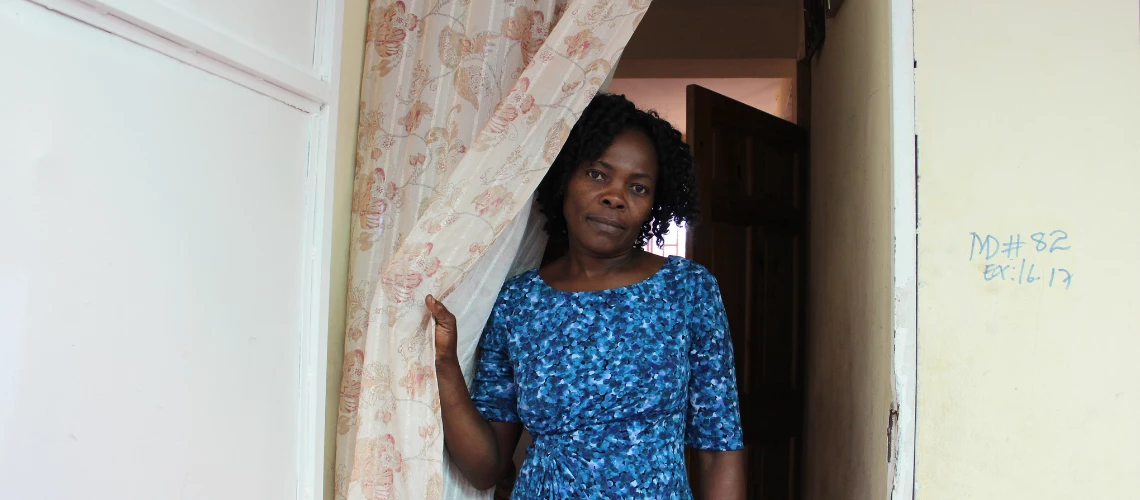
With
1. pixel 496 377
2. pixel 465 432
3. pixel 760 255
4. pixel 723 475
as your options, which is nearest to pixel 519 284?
pixel 496 377

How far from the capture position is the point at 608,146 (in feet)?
5.86

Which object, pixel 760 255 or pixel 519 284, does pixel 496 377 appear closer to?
pixel 519 284

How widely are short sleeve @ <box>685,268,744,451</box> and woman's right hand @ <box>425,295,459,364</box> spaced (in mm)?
498

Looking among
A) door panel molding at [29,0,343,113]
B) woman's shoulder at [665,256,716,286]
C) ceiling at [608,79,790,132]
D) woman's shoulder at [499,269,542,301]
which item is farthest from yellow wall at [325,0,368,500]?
ceiling at [608,79,790,132]

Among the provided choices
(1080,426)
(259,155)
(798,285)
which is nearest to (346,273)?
(259,155)

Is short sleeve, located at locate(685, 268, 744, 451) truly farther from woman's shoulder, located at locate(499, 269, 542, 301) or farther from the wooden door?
the wooden door

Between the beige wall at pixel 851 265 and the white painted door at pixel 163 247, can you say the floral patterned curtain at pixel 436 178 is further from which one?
the beige wall at pixel 851 265

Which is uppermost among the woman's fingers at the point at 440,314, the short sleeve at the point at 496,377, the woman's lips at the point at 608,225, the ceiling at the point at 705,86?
the ceiling at the point at 705,86

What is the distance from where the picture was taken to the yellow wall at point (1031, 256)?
146 centimetres

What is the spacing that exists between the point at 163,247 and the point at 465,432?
76cm

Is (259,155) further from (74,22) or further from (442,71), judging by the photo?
(442,71)

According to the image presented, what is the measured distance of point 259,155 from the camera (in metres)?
1.39

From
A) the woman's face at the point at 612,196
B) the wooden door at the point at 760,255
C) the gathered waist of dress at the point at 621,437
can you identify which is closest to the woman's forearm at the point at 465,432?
the gathered waist of dress at the point at 621,437

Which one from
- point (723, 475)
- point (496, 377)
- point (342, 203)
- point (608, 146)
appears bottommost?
point (723, 475)
